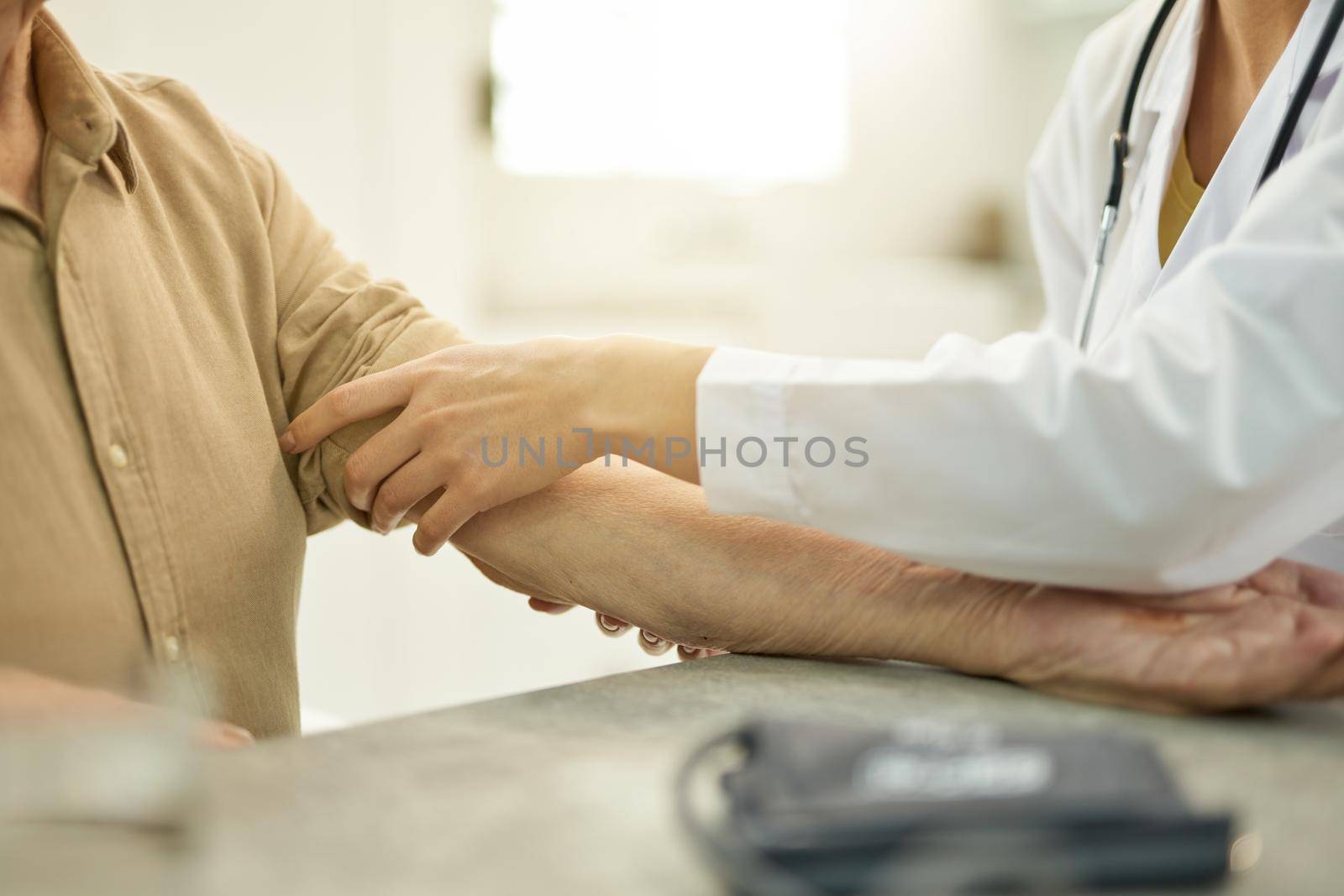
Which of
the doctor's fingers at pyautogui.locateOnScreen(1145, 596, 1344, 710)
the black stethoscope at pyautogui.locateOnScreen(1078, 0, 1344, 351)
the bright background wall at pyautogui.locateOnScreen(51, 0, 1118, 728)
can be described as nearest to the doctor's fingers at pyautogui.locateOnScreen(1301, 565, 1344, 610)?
the doctor's fingers at pyautogui.locateOnScreen(1145, 596, 1344, 710)

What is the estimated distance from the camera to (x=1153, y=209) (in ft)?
4.05

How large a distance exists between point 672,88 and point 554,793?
3918mm

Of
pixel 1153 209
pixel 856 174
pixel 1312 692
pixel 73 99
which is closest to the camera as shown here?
pixel 1312 692

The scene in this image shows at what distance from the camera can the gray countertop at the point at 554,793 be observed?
1.72ft

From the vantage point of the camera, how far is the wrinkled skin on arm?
0.77 meters

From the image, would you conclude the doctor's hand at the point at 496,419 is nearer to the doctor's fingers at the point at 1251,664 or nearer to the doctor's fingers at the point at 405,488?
the doctor's fingers at the point at 405,488

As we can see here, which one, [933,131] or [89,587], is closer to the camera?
[89,587]

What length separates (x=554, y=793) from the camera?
0.62 m

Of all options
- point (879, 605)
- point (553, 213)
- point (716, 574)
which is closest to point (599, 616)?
point (716, 574)

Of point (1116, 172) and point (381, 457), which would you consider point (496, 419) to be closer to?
point (381, 457)

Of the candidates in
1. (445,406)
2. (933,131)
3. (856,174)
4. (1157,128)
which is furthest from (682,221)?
(445,406)

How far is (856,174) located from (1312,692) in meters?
4.13

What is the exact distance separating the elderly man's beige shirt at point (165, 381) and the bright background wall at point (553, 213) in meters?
0.34

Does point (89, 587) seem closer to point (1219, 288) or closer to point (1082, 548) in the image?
point (1082, 548)
